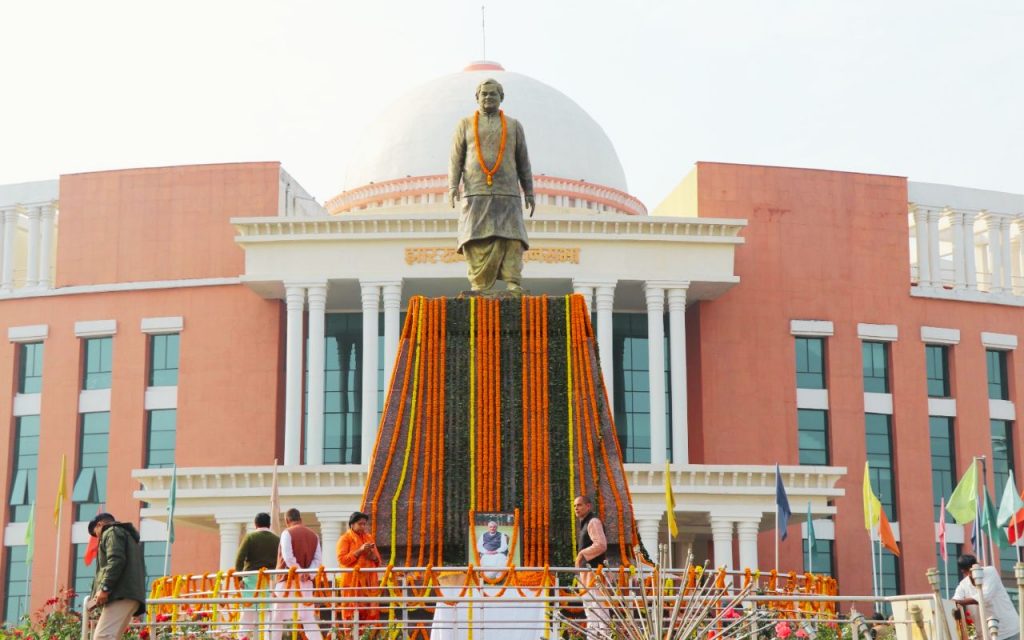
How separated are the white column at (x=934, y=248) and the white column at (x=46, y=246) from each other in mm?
25121

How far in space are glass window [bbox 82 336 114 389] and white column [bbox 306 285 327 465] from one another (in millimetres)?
6050

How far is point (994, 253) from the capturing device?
Answer: 144 ft

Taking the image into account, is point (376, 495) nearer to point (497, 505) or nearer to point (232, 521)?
point (497, 505)

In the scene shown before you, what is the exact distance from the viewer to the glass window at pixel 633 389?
40.6 m

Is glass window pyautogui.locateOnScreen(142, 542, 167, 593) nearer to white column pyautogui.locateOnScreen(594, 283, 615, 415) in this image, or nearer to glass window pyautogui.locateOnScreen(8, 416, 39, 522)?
glass window pyautogui.locateOnScreen(8, 416, 39, 522)

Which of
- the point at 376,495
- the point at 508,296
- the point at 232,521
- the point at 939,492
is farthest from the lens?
the point at 939,492

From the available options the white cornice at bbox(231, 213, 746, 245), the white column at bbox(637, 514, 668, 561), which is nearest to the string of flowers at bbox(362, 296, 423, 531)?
the white column at bbox(637, 514, 668, 561)

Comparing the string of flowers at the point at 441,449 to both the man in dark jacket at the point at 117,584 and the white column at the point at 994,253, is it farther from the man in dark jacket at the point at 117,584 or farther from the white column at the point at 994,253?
the white column at the point at 994,253

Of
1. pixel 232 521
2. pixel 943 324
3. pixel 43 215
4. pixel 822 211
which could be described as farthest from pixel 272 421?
pixel 943 324

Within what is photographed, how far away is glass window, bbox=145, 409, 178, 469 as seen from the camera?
4019 centimetres

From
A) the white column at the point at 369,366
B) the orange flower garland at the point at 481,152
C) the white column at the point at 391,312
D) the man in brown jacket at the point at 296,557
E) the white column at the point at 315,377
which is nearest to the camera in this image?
the man in brown jacket at the point at 296,557

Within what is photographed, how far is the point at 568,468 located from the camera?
1423 cm

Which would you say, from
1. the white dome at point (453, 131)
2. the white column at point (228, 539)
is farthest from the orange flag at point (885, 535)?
the white dome at point (453, 131)

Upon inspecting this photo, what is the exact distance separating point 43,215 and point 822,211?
22058 millimetres
